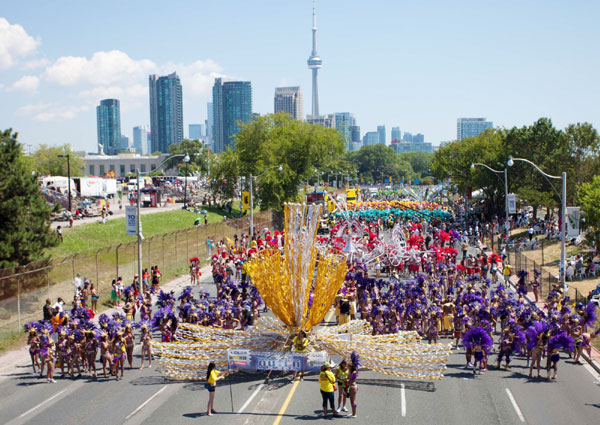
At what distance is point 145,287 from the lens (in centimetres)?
2931

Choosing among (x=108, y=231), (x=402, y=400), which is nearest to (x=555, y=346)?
(x=402, y=400)

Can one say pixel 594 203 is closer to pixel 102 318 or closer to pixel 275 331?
pixel 275 331

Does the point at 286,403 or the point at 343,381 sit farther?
the point at 286,403

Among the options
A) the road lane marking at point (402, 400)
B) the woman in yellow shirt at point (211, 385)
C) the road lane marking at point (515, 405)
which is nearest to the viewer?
the road lane marking at point (515, 405)

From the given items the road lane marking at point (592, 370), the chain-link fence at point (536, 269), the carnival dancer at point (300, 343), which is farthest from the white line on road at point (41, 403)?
the chain-link fence at point (536, 269)

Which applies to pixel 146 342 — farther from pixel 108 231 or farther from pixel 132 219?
pixel 108 231

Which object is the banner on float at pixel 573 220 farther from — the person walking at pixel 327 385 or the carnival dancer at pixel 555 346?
the person walking at pixel 327 385

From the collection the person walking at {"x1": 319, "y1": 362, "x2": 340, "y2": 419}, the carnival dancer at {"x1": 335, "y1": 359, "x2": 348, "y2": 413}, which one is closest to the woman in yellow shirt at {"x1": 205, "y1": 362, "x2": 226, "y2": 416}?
the person walking at {"x1": 319, "y1": 362, "x2": 340, "y2": 419}

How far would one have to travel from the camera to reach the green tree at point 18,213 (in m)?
25.2

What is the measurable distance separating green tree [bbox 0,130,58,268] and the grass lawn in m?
8.05

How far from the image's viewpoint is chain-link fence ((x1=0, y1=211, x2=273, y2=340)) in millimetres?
23281

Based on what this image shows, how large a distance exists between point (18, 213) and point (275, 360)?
15.0m

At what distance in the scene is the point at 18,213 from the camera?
25.6 m

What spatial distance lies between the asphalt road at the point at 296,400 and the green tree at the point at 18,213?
9.29 metres
